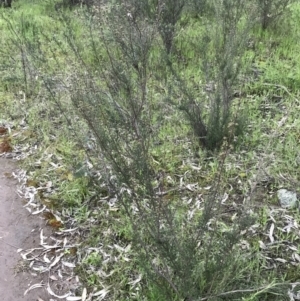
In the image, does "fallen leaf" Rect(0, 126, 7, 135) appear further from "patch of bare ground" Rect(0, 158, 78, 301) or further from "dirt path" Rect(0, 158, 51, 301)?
"patch of bare ground" Rect(0, 158, 78, 301)

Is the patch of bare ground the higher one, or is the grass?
the grass

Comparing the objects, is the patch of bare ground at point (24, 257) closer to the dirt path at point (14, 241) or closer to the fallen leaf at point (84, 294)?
the dirt path at point (14, 241)

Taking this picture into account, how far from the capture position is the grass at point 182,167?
255 cm

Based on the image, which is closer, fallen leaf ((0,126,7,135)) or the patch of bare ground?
the patch of bare ground

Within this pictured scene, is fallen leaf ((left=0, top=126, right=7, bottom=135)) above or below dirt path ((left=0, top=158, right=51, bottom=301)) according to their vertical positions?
above

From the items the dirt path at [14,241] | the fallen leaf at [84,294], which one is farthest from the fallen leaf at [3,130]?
the fallen leaf at [84,294]

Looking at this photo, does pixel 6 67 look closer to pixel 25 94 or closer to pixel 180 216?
pixel 25 94

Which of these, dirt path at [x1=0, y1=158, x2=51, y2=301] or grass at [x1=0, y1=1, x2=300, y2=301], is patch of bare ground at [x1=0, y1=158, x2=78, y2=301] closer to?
dirt path at [x1=0, y1=158, x2=51, y2=301]

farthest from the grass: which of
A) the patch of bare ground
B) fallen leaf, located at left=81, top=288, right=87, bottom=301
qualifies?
the patch of bare ground

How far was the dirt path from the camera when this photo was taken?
2.62 metres

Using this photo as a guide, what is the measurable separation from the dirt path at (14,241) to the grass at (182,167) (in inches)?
7.9

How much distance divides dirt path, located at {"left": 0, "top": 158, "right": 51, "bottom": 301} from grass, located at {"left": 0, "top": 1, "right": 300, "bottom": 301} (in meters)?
0.20

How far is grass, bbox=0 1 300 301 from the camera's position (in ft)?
8.36

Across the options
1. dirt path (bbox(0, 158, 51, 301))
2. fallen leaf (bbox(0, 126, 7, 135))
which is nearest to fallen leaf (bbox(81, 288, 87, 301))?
dirt path (bbox(0, 158, 51, 301))
